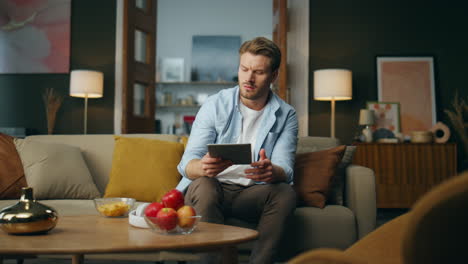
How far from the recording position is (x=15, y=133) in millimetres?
4750

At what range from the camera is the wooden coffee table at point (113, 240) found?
1116 millimetres

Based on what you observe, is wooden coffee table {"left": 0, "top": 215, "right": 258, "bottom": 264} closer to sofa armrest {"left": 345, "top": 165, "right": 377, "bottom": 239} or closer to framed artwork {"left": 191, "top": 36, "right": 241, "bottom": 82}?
sofa armrest {"left": 345, "top": 165, "right": 377, "bottom": 239}

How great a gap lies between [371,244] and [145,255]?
1.26 m

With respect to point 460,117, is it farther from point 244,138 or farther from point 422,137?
point 244,138

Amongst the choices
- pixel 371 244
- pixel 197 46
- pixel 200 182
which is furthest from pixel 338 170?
pixel 197 46

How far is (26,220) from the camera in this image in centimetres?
129

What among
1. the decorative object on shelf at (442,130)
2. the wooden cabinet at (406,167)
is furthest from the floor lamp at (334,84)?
the decorative object on shelf at (442,130)

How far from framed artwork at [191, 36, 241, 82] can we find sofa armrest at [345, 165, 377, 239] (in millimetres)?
5501

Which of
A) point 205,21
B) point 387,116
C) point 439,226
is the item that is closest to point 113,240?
point 439,226

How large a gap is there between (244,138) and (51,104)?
3606mm

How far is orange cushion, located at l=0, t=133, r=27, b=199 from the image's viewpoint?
235cm

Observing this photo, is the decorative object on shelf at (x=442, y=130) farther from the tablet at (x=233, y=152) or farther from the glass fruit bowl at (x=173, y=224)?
the glass fruit bowl at (x=173, y=224)

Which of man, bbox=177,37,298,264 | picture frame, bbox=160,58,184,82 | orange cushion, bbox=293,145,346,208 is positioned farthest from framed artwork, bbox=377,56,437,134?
picture frame, bbox=160,58,184,82

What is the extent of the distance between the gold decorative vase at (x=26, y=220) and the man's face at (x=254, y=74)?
1141mm
